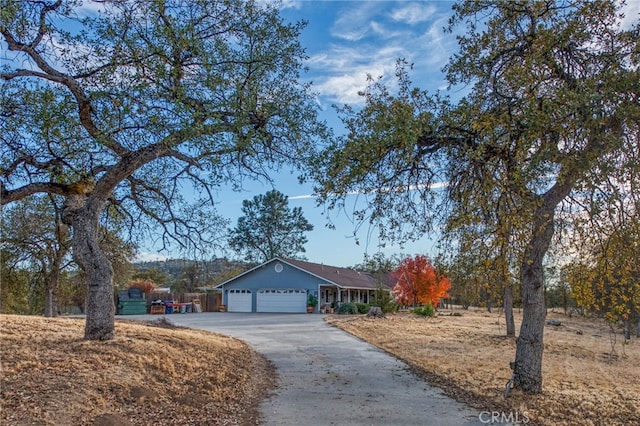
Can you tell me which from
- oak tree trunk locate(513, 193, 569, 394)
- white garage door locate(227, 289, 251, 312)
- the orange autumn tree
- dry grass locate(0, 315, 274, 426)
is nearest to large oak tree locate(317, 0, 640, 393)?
oak tree trunk locate(513, 193, 569, 394)

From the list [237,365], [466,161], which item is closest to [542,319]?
[466,161]

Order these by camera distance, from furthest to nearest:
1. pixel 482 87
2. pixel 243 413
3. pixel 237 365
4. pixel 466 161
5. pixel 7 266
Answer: pixel 7 266
pixel 237 365
pixel 482 87
pixel 466 161
pixel 243 413

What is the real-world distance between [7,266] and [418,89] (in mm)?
17182

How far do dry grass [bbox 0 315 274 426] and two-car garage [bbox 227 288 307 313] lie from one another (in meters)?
23.7

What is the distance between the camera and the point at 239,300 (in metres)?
35.2

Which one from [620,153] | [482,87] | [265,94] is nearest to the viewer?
[620,153]

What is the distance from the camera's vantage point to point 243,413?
252 inches

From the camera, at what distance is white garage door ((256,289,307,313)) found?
33.6 meters

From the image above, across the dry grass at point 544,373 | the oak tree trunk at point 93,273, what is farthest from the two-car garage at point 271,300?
the oak tree trunk at point 93,273

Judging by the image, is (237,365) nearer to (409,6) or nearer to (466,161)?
(466,161)

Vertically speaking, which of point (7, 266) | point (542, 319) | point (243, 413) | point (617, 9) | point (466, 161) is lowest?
point (243, 413)

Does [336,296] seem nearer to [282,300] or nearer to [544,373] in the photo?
[282,300]

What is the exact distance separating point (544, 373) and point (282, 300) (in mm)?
24612

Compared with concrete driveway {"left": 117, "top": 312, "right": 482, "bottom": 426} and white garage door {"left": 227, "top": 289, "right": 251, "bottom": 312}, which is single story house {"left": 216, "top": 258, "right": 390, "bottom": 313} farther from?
concrete driveway {"left": 117, "top": 312, "right": 482, "bottom": 426}
